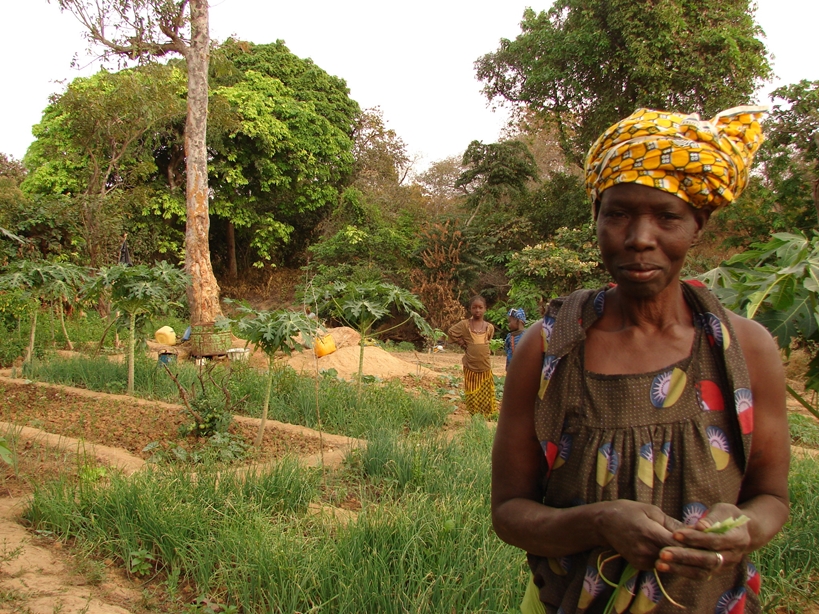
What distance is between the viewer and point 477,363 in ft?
24.6

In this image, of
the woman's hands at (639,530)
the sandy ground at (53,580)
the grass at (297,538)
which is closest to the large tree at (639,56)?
the grass at (297,538)

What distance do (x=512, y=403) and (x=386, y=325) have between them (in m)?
16.5

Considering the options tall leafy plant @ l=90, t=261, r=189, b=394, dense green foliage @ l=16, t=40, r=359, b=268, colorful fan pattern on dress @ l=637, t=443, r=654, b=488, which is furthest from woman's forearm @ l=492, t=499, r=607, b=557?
dense green foliage @ l=16, t=40, r=359, b=268

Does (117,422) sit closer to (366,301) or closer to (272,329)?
(272,329)

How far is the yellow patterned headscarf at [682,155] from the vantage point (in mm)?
1221

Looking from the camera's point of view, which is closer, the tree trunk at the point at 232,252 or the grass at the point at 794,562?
the grass at the point at 794,562

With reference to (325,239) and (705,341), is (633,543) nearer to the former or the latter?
(705,341)

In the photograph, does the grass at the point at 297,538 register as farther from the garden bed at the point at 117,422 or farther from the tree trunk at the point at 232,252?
the tree trunk at the point at 232,252

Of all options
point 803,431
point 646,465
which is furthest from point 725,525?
point 803,431

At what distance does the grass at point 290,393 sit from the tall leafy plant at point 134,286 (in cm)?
57

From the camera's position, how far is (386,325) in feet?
58.3

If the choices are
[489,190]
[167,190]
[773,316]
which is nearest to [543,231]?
[489,190]

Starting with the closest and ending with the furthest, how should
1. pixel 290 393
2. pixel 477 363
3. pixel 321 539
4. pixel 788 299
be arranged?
pixel 788 299
pixel 321 539
pixel 290 393
pixel 477 363

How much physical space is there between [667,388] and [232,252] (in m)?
21.8
